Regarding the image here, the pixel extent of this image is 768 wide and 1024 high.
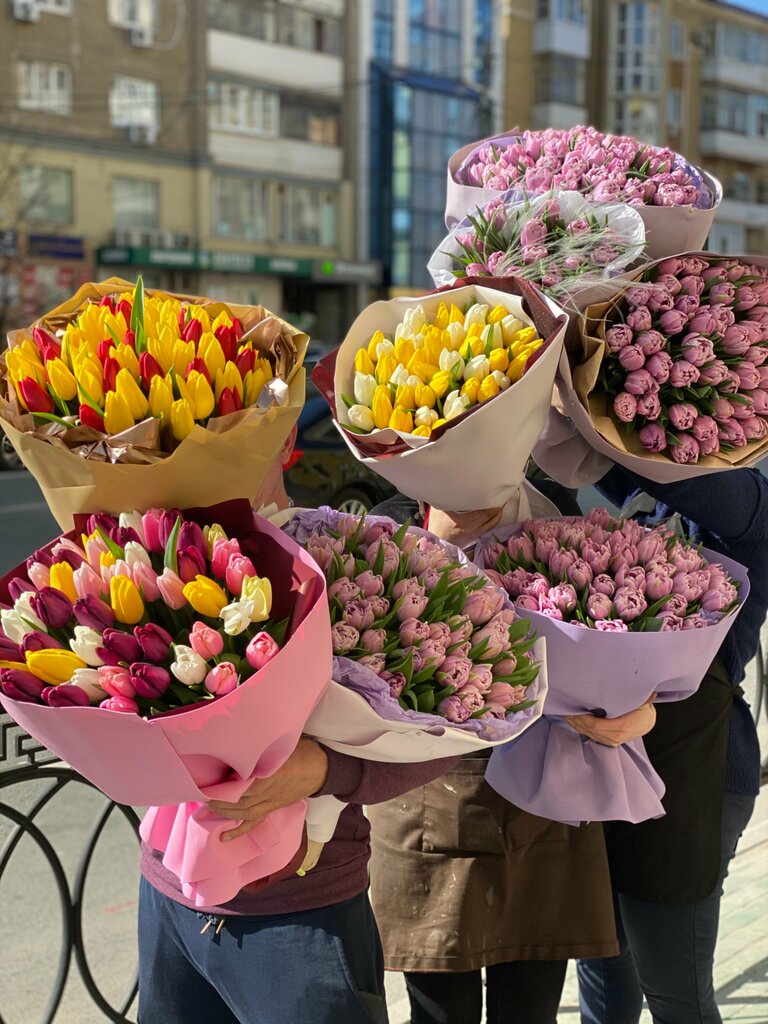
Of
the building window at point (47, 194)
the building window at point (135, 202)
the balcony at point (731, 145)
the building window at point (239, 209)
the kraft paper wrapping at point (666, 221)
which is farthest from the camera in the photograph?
the balcony at point (731, 145)

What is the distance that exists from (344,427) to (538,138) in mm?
728

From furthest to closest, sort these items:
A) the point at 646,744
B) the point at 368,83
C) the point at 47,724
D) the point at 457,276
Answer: the point at 368,83 → the point at 646,744 → the point at 457,276 → the point at 47,724

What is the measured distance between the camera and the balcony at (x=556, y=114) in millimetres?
38312

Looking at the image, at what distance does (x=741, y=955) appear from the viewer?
10.4ft

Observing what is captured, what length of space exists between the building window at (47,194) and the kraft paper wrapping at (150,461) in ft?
Result: 85.4

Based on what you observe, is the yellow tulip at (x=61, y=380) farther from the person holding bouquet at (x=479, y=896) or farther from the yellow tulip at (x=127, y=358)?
the person holding bouquet at (x=479, y=896)

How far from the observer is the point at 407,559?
1.55 m

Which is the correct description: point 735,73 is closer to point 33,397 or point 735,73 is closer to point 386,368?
point 386,368

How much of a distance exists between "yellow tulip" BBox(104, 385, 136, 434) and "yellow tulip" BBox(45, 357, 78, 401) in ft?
0.22

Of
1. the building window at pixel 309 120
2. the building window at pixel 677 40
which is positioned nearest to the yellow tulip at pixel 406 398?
the building window at pixel 309 120

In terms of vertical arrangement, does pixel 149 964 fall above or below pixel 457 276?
below

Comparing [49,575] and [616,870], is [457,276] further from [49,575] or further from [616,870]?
[616,870]

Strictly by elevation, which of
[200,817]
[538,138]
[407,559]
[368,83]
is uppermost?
[368,83]

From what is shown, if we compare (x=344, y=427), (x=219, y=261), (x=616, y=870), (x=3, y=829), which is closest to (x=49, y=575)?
(x=344, y=427)
